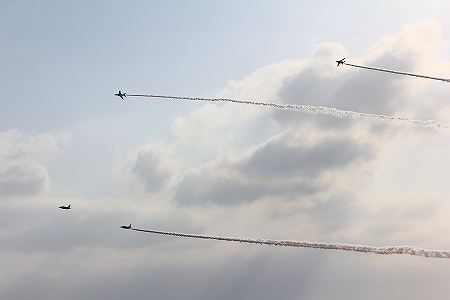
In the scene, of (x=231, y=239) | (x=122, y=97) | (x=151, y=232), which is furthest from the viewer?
(x=122, y=97)

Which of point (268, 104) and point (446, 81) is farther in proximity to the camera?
point (268, 104)

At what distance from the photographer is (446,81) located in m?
97.9

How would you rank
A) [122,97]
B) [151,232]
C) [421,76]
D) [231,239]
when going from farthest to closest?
[122,97]
[231,239]
[151,232]
[421,76]

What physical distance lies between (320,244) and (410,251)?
23.8 meters

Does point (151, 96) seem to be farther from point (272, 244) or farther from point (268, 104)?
point (272, 244)

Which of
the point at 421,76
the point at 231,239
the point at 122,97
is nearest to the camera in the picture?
the point at 421,76

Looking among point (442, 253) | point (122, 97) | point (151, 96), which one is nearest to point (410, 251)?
point (442, 253)

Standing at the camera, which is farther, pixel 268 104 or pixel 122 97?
pixel 122 97

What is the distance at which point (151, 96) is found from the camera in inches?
4690

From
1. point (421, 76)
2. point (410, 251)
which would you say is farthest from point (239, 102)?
point (410, 251)

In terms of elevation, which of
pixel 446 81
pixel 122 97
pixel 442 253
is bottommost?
pixel 442 253

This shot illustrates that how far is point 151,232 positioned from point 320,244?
46.5 meters

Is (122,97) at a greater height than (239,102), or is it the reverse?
(122,97)

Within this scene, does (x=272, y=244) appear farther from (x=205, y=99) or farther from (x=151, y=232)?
(x=205, y=99)
